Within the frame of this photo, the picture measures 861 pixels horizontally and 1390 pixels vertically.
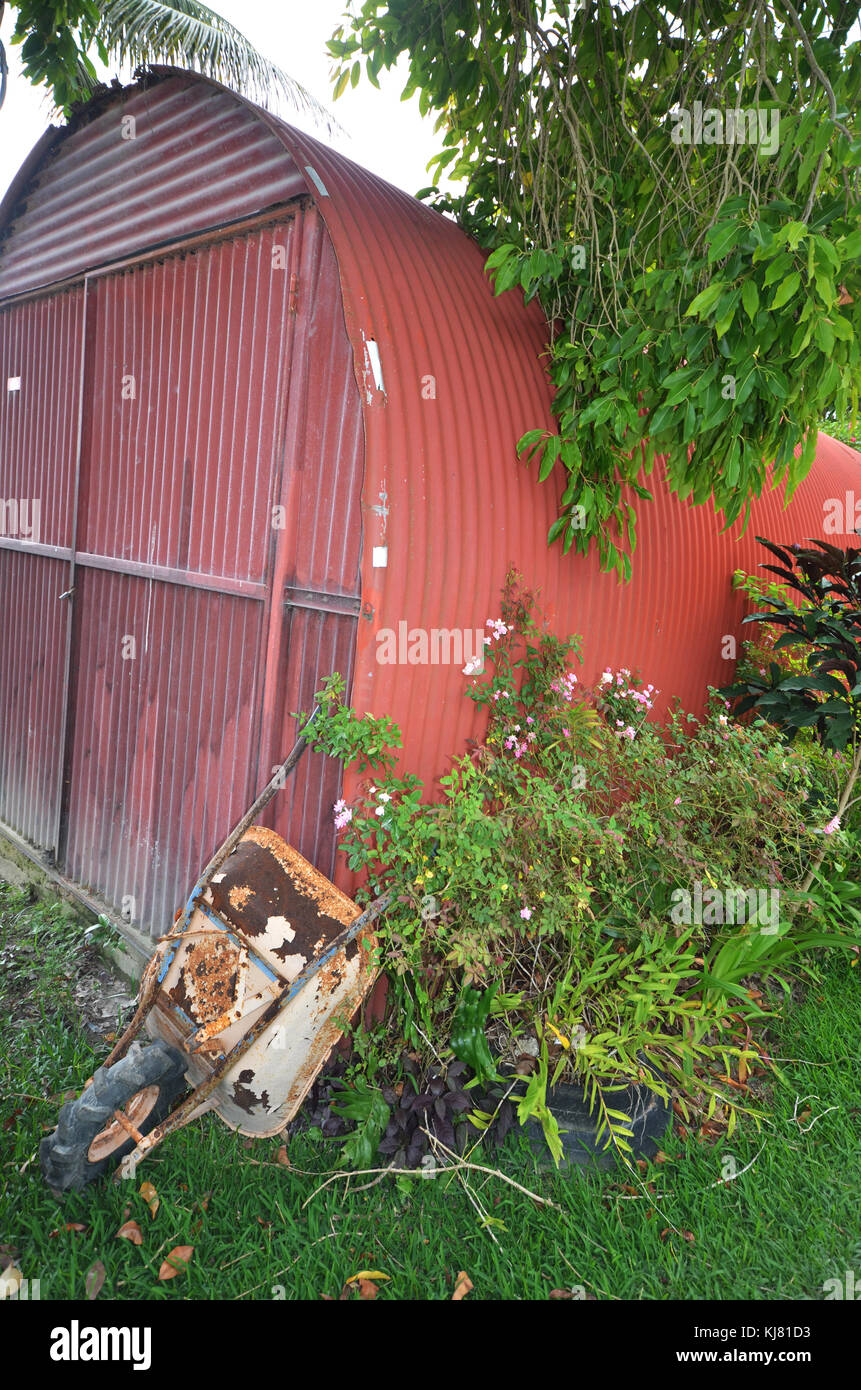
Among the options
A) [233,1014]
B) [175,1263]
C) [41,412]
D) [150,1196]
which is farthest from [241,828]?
[41,412]

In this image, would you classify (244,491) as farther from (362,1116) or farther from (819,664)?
(819,664)

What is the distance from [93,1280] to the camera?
285 cm

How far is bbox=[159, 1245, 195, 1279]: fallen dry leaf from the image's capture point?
2.89 meters

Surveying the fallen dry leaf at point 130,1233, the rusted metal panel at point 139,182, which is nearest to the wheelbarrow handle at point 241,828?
the fallen dry leaf at point 130,1233

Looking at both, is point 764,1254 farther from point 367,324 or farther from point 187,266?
point 187,266

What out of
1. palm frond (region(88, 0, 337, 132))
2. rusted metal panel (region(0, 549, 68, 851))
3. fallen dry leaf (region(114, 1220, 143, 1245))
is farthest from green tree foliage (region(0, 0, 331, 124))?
fallen dry leaf (region(114, 1220, 143, 1245))

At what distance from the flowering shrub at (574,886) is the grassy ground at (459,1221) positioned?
24 centimetres

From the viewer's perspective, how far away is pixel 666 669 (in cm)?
569

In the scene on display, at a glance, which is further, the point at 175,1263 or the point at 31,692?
the point at 31,692

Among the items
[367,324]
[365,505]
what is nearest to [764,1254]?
[365,505]

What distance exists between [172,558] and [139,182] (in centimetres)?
218

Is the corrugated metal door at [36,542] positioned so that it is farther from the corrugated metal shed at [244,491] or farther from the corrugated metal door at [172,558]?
the corrugated metal door at [172,558]

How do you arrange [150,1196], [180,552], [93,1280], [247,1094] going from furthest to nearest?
[180,552], [247,1094], [150,1196], [93,1280]

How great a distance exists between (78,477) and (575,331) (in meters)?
3.15
